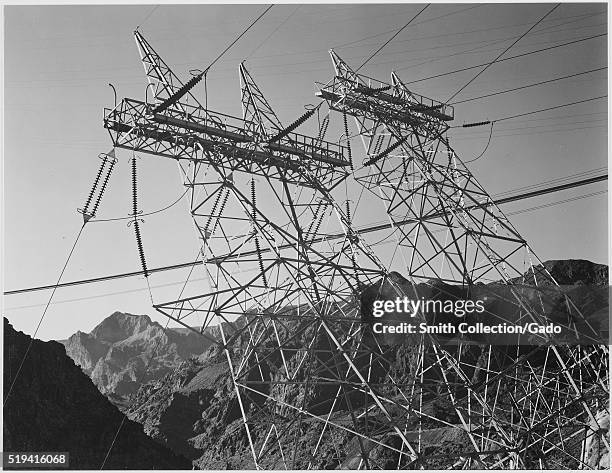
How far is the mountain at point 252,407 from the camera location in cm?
2239

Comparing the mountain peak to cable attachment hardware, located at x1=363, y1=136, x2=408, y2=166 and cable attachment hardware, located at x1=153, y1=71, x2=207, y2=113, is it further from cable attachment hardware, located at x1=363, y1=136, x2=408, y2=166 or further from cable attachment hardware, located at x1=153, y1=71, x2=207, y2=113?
cable attachment hardware, located at x1=153, y1=71, x2=207, y2=113

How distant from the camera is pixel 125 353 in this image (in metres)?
136

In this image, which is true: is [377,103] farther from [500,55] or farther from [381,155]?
[500,55]

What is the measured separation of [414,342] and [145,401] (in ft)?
270

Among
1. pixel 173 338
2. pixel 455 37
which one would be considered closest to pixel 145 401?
pixel 173 338

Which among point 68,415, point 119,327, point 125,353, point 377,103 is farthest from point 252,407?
point 119,327

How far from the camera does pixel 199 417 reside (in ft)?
283

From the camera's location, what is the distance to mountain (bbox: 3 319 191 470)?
142ft

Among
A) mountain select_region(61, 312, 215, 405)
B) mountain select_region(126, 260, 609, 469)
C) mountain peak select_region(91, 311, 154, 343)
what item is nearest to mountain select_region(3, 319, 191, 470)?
mountain select_region(126, 260, 609, 469)

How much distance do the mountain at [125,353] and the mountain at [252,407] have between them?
25.5 meters

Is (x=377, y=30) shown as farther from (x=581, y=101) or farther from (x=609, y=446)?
(x=609, y=446)

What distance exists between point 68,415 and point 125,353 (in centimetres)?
9107

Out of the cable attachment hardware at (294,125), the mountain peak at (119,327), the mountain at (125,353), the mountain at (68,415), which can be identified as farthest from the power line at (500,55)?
the mountain peak at (119,327)

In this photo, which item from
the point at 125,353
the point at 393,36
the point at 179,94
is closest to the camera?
the point at 179,94
